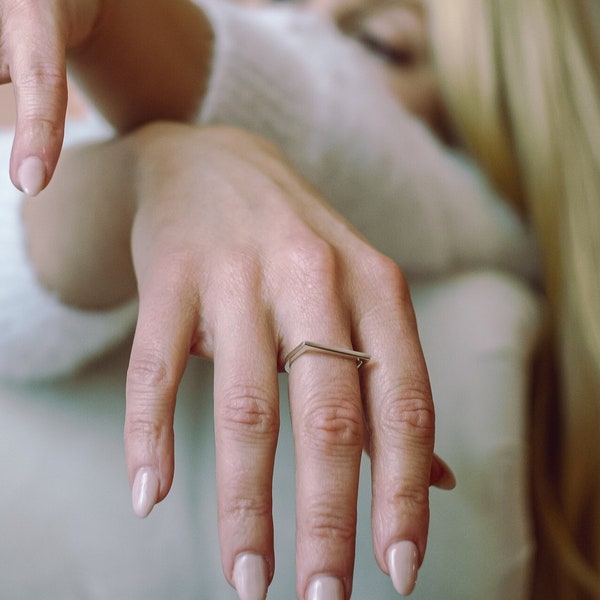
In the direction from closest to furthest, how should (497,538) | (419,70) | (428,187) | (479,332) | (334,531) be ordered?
(334,531) < (497,538) < (479,332) < (428,187) < (419,70)

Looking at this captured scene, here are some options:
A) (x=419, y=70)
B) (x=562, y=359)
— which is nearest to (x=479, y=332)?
(x=562, y=359)

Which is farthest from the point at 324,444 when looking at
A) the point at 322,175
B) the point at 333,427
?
the point at 322,175

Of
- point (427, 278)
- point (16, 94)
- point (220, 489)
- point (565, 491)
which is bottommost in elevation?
point (565, 491)

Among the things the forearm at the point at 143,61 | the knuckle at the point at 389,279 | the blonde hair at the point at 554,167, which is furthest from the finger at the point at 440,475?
the forearm at the point at 143,61

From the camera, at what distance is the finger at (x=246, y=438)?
0.31 meters

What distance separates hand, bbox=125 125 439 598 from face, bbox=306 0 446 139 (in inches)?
26.5

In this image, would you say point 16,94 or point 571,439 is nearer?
point 16,94

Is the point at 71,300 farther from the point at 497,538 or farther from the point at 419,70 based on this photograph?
the point at 419,70

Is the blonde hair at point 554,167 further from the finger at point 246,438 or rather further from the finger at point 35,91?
the finger at point 35,91

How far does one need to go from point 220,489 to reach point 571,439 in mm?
467

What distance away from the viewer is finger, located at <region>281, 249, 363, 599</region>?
305 mm

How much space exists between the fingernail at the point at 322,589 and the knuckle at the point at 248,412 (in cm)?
7

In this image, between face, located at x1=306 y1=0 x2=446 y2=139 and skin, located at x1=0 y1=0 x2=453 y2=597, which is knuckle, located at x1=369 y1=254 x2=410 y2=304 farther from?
face, located at x1=306 y1=0 x2=446 y2=139

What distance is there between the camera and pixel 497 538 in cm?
48
